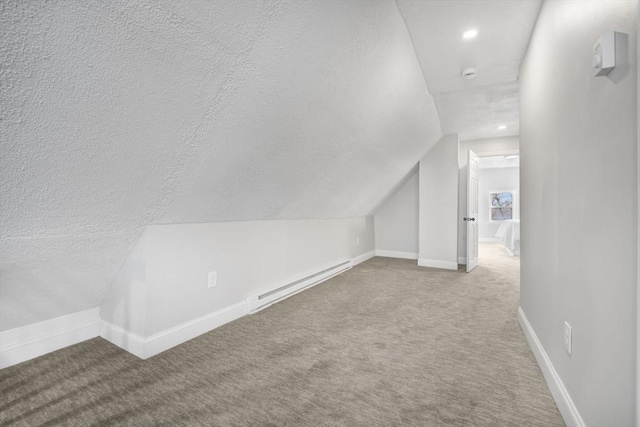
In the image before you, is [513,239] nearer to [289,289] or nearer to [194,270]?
[289,289]

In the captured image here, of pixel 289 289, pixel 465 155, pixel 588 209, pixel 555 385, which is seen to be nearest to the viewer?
pixel 588 209

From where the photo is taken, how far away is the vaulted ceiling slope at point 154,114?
39.0 inches

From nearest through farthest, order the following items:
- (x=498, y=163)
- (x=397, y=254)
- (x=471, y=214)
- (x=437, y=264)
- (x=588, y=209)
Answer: (x=588, y=209), (x=471, y=214), (x=437, y=264), (x=397, y=254), (x=498, y=163)

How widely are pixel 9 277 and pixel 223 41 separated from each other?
1693mm

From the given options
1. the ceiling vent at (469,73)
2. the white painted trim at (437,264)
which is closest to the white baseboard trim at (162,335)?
the ceiling vent at (469,73)

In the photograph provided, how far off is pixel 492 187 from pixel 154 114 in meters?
9.86

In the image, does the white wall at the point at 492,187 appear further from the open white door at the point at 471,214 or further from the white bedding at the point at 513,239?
the open white door at the point at 471,214

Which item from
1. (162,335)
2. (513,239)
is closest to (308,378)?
(162,335)

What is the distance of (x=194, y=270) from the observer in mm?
2176

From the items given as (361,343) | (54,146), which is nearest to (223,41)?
(54,146)

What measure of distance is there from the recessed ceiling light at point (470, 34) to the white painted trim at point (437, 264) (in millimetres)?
3400

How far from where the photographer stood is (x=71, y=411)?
1397mm

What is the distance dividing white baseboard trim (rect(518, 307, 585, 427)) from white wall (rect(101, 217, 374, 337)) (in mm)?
2173

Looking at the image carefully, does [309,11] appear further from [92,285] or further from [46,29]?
[92,285]
